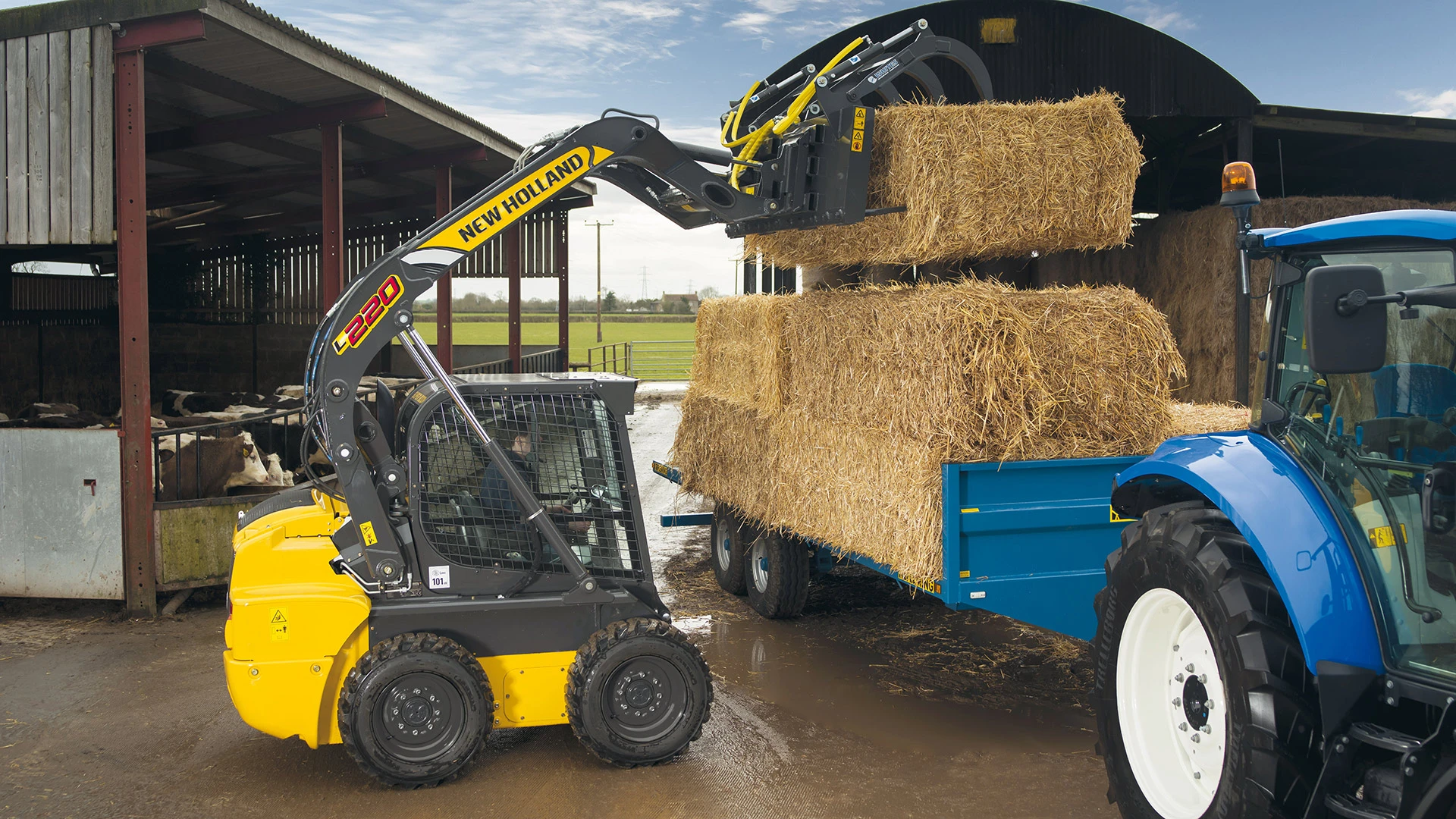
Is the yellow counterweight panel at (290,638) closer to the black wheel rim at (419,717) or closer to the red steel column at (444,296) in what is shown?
the black wheel rim at (419,717)

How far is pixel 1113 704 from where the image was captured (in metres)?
3.86

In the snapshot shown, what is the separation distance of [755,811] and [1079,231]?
339cm

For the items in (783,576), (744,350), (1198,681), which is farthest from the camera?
(744,350)

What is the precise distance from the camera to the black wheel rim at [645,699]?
4680mm

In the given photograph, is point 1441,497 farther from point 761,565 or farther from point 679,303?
point 679,303

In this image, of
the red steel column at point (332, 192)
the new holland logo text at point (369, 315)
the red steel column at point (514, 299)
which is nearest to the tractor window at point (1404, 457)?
the new holland logo text at point (369, 315)

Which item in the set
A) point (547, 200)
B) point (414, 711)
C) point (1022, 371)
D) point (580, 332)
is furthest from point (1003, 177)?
point (580, 332)

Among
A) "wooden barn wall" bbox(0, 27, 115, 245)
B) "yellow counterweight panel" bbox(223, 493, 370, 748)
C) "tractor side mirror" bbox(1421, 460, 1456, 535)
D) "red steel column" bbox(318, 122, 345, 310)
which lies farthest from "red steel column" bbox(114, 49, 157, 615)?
"tractor side mirror" bbox(1421, 460, 1456, 535)

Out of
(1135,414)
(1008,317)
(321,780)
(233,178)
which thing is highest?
(233,178)

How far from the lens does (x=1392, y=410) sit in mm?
3104

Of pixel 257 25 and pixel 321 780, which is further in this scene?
pixel 257 25

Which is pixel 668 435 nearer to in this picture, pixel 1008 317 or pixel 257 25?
pixel 257 25

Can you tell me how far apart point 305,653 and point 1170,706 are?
133 inches

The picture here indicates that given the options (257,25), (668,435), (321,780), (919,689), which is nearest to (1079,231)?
(919,689)
